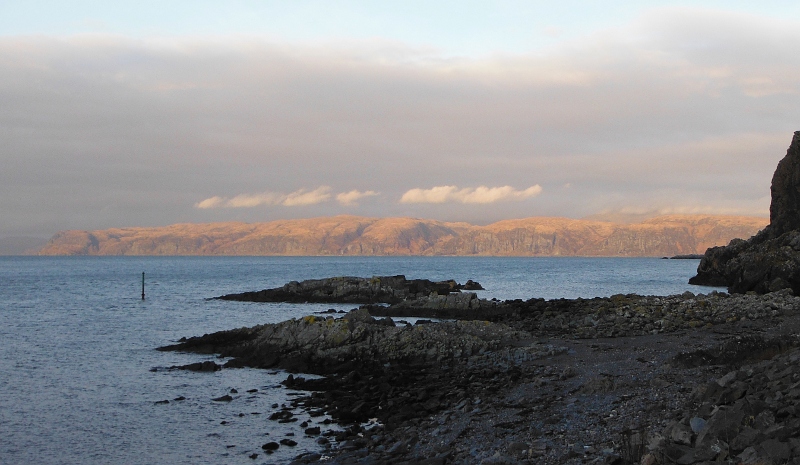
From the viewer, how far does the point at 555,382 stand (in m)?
17.5

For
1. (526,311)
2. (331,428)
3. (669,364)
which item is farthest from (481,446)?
(526,311)

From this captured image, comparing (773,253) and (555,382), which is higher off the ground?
(773,253)

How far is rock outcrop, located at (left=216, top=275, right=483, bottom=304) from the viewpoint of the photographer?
57903 millimetres

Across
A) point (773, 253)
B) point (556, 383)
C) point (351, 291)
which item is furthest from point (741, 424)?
point (351, 291)

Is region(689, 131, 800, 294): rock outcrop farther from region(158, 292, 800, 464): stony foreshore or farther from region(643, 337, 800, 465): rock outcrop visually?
region(643, 337, 800, 465): rock outcrop

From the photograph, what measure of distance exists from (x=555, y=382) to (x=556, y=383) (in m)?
0.17

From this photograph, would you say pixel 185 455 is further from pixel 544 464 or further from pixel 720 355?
pixel 720 355

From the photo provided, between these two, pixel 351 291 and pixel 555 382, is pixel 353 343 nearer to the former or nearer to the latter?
pixel 555 382

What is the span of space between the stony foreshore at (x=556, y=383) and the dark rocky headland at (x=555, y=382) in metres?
0.04

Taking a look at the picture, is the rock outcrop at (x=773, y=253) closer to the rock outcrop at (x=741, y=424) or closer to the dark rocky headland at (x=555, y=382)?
the dark rocky headland at (x=555, y=382)

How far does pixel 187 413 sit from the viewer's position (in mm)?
18219

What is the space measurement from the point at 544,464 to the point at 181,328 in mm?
33137

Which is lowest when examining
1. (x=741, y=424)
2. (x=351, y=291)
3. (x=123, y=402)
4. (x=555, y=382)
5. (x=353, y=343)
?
(x=123, y=402)

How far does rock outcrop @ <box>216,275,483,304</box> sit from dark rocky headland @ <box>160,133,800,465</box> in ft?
66.2
